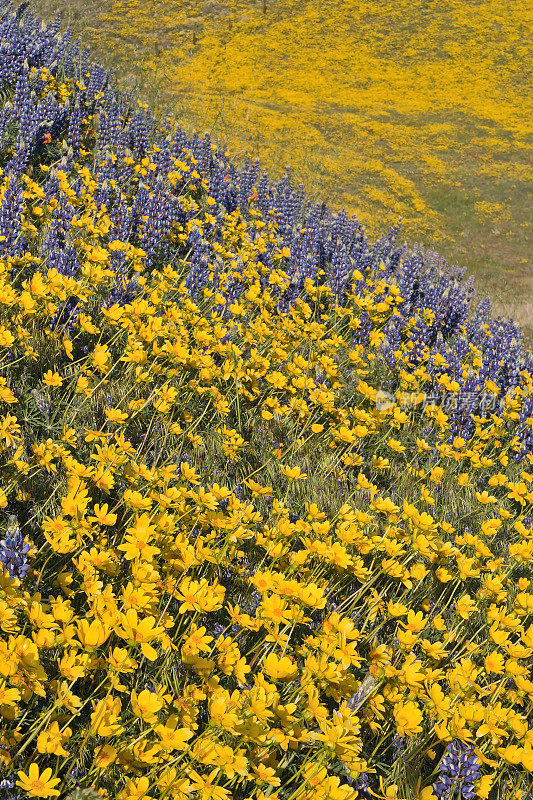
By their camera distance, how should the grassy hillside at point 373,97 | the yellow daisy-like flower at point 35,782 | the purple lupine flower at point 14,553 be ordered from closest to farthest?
the yellow daisy-like flower at point 35,782, the purple lupine flower at point 14,553, the grassy hillside at point 373,97

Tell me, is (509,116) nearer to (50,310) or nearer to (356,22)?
(356,22)

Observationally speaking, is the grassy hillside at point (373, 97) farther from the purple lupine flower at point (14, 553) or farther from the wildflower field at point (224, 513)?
the purple lupine flower at point (14, 553)

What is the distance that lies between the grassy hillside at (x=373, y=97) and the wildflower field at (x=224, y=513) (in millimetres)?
4476

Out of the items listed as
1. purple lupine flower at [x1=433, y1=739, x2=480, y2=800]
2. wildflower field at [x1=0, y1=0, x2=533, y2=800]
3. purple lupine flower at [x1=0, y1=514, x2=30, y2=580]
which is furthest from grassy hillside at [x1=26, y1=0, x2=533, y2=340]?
purple lupine flower at [x1=433, y1=739, x2=480, y2=800]

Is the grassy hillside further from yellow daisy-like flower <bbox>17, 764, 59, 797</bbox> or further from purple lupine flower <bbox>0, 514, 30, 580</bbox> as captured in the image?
yellow daisy-like flower <bbox>17, 764, 59, 797</bbox>

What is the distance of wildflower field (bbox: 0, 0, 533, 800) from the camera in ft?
4.59

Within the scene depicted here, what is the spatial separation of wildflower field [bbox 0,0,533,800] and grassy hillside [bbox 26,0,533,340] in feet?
14.7

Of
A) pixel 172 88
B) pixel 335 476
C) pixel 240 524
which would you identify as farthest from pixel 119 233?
pixel 172 88

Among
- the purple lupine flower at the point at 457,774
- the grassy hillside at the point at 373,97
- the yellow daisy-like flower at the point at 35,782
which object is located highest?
the grassy hillside at the point at 373,97

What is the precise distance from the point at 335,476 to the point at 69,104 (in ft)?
15.2

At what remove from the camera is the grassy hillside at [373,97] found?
1132 cm

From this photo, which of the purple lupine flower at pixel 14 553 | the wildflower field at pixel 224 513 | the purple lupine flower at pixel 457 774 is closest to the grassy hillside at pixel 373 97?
the wildflower field at pixel 224 513

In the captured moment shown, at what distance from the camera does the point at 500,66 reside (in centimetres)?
2295

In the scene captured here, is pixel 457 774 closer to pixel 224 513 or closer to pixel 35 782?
pixel 35 782
